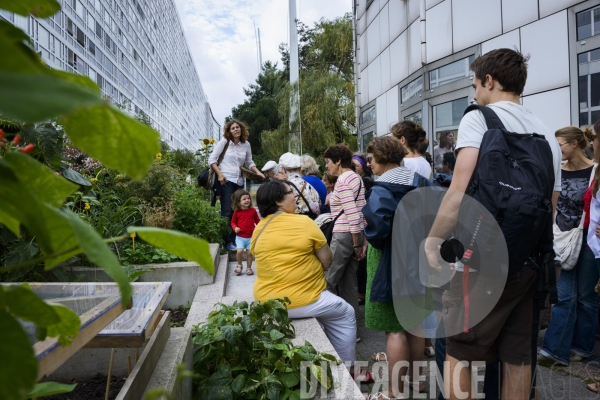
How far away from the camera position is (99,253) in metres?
0.37

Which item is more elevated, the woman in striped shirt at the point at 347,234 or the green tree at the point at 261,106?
the green tree at the point at 261,106

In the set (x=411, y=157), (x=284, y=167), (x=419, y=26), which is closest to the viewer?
(x=411, y=157)

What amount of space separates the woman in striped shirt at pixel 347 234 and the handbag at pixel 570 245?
5.27 ft

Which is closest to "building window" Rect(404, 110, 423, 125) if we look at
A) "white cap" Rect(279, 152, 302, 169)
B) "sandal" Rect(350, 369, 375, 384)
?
"white cap" Rect(279, 152, 302, 169)

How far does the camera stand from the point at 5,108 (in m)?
0.26

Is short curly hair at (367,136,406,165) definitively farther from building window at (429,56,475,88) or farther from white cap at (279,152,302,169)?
building window at (429,56,475,88)

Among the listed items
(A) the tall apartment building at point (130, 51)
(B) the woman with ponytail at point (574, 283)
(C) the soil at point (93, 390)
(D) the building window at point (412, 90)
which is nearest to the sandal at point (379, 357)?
(B) the woman with ponytail at point (574, 283)

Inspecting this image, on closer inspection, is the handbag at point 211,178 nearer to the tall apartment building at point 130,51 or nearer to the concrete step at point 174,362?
the tall apartment building at point 130,51

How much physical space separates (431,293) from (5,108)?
3.34 metres

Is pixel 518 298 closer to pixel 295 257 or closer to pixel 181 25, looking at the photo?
pixel 295 257

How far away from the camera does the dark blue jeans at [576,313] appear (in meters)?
3.93

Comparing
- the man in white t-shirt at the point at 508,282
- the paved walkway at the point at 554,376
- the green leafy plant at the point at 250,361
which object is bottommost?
the paved walkway at the point at 554,376

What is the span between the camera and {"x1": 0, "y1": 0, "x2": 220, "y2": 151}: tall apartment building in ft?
65.0

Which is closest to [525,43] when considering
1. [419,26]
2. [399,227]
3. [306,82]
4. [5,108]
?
[419,26]
